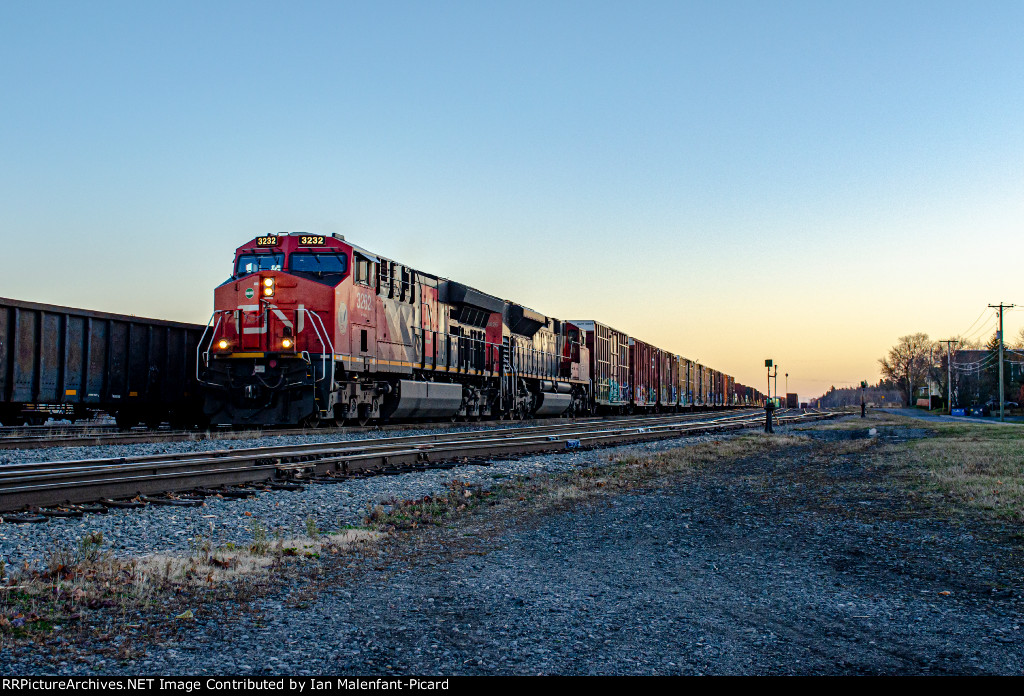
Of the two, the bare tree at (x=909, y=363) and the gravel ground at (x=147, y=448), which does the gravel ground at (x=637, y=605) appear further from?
the bare tree at (x=909, y=363)

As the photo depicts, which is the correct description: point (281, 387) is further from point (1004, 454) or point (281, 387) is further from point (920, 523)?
point (1004, 454)

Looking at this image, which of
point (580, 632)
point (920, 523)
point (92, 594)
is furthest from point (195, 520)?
point (920, 523)

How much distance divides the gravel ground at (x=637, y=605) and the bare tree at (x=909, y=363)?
130m

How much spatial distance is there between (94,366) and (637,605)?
15.6 meters

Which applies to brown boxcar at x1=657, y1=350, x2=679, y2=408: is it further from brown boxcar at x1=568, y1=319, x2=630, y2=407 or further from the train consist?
the train consist

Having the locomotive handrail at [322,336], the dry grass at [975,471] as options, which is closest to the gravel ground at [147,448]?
the locomotive handrail at [322,336]

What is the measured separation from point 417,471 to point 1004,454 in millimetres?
11555

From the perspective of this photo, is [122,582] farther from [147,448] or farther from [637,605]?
[147,448]

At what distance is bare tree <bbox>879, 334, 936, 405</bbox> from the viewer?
126 m

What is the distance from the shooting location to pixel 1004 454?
567 inches

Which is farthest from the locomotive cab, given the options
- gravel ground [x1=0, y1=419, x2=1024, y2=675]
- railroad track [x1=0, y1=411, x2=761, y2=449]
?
gravel ground [x1=0, y1=419, x2=1024, y2=675]

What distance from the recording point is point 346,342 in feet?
55.9

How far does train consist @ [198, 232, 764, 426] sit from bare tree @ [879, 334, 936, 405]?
11582 centimetres

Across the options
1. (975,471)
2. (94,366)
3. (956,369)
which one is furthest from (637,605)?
(956,369)
